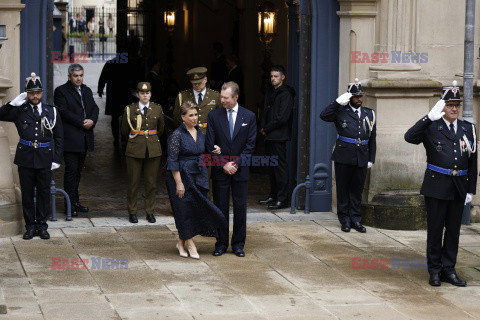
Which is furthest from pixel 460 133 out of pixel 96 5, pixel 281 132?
pixel 96 5

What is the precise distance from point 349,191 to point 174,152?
2.73m

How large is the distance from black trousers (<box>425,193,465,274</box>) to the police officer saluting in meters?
4.31

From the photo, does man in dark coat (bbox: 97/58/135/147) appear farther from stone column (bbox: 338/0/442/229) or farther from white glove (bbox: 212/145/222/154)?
white glove (bbox: 212/145/222/154)

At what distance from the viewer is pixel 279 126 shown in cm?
1281

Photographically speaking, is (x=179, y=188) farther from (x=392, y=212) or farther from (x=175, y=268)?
(x=392, y=212)

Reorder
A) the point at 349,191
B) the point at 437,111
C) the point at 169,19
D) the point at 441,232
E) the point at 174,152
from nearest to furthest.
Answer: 1. the point at 437,111
2. the point at 441,232
3. the point at 174,152
4. the point at 349,191
5. the point at 169,19

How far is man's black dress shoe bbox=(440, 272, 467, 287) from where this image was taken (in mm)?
9250

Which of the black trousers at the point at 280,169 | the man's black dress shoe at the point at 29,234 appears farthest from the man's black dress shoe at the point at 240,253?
the black trousers at the point at 280,169

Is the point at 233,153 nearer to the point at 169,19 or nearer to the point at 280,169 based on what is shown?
the point at 280,169

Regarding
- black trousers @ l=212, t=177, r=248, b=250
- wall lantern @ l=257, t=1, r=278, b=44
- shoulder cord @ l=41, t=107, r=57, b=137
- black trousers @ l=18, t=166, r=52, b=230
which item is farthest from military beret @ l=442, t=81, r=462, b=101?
wall lantern @ l=257, t=1, r=278, b=44

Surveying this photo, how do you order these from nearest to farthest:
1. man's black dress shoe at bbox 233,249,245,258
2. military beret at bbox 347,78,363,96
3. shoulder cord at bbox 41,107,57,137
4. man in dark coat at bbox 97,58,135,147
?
man's black dress shoe at bbox 233,249,245,258 < shoulder cord at bbox 41,107,57,137 < military beret at bbox 347,78,363,96 < man in dark coat at bbox 97,58,135,147

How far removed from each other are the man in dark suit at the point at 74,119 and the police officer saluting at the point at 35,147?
106 centimetres

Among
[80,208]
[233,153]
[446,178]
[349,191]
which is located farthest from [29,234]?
[446,178]

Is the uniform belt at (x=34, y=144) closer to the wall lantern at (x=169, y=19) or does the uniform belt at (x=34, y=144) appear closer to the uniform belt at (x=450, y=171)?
the uniform belt at (x=450, y=171)
